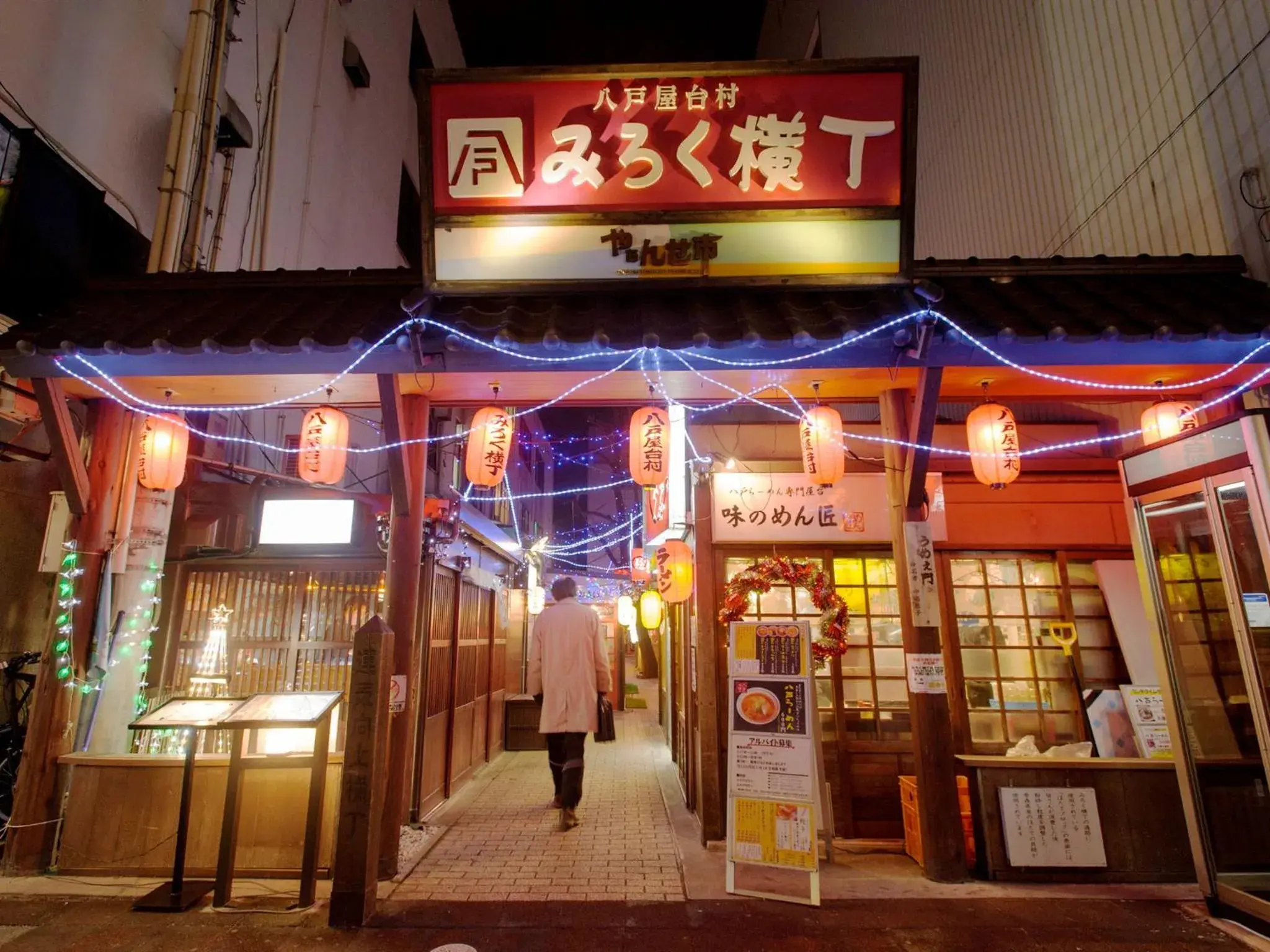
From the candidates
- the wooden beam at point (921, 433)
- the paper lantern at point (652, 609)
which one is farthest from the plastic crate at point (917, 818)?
the paper lantern at point (652, 609)

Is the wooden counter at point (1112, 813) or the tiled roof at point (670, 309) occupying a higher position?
the tiled roof at point (670, 309)

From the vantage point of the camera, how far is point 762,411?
29.9ft

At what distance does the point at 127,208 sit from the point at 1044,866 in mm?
12953

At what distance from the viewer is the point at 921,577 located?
660 centimetres

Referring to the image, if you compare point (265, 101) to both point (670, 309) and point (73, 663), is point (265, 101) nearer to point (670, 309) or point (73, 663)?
point (73, 663)

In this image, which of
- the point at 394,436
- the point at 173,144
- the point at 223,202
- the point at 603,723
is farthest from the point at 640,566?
the point at 173,144

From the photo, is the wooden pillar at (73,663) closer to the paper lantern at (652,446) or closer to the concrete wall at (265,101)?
the concrete wall at (265,101)

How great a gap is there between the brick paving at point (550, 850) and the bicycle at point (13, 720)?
4.59 meters

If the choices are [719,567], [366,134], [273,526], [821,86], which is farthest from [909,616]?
[366,134]

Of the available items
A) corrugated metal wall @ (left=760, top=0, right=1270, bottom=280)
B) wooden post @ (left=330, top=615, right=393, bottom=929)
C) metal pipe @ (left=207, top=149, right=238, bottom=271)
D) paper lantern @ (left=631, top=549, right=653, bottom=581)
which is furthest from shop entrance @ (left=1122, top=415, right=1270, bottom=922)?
metal pipe @ (left=207, top=149, right=238, bottom=271)

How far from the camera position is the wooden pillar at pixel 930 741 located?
244 inches

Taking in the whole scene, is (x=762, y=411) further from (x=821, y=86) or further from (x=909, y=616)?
(x=821, y=86)

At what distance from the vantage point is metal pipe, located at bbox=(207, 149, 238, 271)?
9398 millimetres

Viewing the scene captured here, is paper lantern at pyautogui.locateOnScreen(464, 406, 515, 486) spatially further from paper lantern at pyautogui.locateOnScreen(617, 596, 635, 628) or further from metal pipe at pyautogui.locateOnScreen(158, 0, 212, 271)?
paper lantern at pyautogui.locateOnScreen(617, 596, 635, 628)
